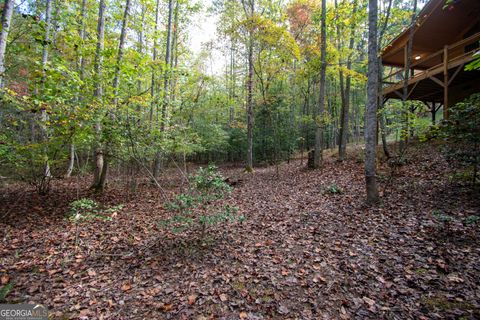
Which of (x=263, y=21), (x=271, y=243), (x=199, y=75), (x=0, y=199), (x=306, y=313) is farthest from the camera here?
(x=263, y=21)

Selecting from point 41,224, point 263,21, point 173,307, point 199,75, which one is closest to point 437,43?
point 263,21

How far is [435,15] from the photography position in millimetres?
10539

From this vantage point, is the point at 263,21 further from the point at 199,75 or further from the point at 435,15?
the point at 435,15

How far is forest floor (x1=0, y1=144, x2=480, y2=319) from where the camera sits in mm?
2637

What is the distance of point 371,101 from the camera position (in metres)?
5.26

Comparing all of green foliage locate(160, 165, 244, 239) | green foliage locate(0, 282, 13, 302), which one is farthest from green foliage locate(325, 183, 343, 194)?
green foliage locate(0, 282, 13, 302)

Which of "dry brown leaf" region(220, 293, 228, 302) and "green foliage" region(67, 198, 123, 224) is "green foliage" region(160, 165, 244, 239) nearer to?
"dry brown leaf" region(220, 293, 228, 302)

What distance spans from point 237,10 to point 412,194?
1412cm

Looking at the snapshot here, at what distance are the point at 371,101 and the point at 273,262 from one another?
4558mm

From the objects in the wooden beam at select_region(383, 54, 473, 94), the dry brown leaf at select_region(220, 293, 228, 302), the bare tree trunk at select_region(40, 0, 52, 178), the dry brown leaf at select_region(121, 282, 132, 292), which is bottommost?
the dry brown leaf at select_region(121, 282, 132, 292)

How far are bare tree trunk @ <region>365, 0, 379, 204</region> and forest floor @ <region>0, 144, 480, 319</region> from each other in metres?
0.54

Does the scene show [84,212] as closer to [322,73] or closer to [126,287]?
[126,287]

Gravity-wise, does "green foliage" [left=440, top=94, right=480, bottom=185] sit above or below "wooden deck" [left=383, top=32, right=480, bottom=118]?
below

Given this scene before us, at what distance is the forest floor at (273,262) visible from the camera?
264 cm
